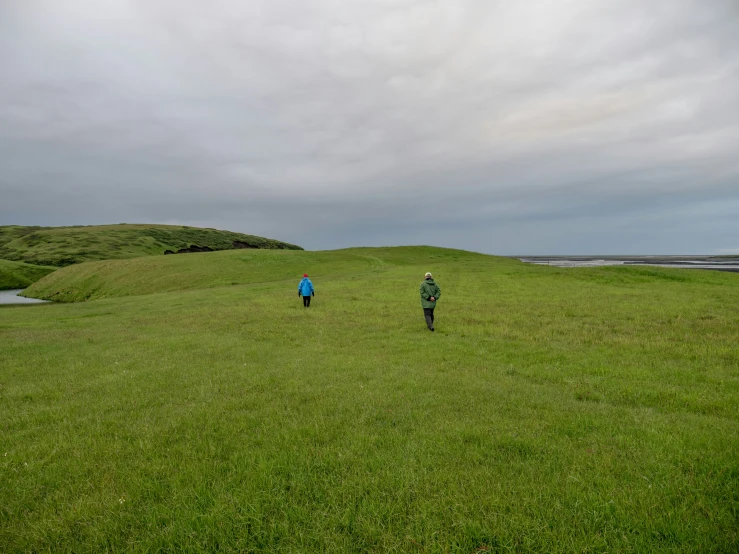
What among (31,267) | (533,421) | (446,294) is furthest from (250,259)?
(31,267)

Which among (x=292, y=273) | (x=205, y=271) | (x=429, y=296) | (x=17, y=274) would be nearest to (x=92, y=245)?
(x=17, y=274)

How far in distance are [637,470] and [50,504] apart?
926cm

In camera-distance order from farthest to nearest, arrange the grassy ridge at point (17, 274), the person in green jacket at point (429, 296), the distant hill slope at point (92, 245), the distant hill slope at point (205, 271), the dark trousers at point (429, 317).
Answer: the distant hill slope at point (92, 245) → the grassy ridge at point (17, 274) → the distant hill slope at point (205, 271) → the person in green jacket at point (429, 296) → the dark trousers at point (429, 317)

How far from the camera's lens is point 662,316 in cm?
2106

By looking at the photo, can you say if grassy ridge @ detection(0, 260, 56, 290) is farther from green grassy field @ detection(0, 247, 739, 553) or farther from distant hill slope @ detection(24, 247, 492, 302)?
green grassy field @ detection(0, 247, 739, 553)

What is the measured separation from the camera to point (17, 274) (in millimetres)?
96562

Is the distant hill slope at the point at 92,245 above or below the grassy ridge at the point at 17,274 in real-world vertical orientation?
above

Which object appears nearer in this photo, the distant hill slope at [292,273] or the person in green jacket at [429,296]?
the person in green jacket at [429,296]

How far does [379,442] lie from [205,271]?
6304 cm

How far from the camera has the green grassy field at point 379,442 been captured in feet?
16.3

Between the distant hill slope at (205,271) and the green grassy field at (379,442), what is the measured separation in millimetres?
37245

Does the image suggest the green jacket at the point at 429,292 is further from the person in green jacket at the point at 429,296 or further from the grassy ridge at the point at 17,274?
the grassy ridge at the point at 17,274

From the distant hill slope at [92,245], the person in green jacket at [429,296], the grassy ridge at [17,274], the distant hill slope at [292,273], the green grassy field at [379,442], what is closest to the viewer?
the green grassy field at [379,442]

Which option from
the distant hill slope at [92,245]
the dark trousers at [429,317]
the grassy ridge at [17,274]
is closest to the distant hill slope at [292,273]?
the dark trousers at [429,317]
